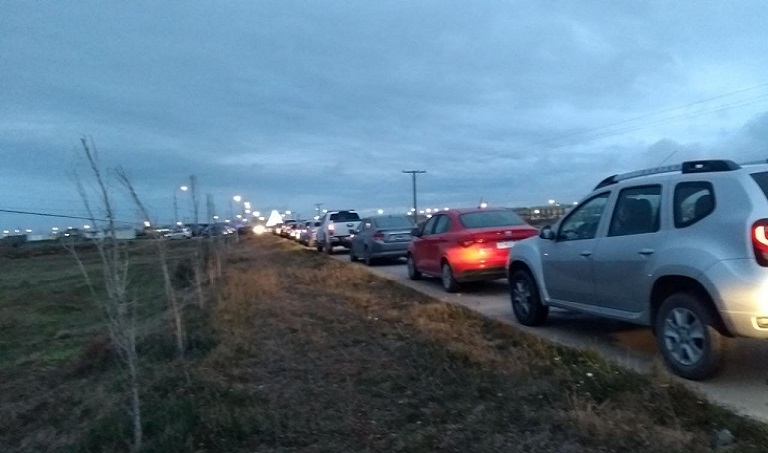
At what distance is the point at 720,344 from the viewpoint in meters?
6.02

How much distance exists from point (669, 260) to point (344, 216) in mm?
25355

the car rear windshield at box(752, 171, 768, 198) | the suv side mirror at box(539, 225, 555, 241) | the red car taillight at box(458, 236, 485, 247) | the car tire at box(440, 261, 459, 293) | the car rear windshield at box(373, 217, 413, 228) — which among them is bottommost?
the car tire at box(440, 261, 459, 293)

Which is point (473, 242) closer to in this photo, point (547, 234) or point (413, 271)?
point (413, 271)

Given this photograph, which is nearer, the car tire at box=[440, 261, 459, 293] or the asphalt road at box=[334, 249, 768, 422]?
the asphalt road at box=[334, 249, 768, 422]

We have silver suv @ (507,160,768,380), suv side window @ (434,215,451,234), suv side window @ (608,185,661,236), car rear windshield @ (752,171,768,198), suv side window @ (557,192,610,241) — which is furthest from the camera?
suv side window @ (434,215,451,234)

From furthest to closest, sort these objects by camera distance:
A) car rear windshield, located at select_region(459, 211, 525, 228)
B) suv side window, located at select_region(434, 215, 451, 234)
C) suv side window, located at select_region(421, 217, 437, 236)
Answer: suv side window, located at select_region(421, 217, 437, 236)
suv side window, located at select_region(434, 215, 451, 234)
car rear windshield, located at select_region(459, 211, 525, 228)

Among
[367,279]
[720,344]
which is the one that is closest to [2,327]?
[367,279]

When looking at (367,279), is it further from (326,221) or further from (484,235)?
(326,221)

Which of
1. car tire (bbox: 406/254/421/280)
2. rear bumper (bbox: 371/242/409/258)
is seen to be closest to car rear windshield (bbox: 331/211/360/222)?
rear bumper (bbox: 371/242/409/258)

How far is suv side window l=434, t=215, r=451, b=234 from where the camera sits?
13.9 meters

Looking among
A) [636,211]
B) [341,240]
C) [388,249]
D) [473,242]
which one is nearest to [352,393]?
[636,211]

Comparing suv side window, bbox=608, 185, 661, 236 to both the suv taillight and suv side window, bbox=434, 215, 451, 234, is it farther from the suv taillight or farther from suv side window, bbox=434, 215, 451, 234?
suv side window, bbox=434, 215, 451, 234

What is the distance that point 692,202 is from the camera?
643cm

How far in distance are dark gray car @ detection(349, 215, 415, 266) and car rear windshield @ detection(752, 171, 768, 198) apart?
50.5 feet
